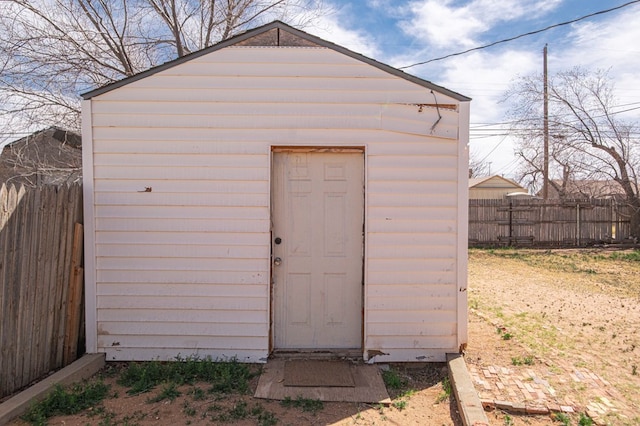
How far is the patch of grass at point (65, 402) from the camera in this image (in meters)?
3.22

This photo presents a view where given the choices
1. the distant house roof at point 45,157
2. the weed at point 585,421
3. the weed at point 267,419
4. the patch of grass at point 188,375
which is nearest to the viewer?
the weed at point 585,421

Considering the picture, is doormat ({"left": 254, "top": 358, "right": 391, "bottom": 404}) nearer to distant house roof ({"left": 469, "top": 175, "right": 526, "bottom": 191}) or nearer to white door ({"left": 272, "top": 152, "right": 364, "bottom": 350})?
white door ({"left": 272, "top": 152, "right": 364, "bottom": 350})

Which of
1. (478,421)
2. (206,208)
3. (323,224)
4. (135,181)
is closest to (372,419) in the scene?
(478,421)

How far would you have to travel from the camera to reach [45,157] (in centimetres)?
819

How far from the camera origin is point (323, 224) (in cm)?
446

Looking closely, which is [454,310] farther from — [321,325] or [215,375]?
[215,375]

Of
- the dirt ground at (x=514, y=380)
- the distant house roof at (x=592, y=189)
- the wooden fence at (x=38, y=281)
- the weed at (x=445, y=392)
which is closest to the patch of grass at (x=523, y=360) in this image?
the dirt ground at (x=514, y=380)

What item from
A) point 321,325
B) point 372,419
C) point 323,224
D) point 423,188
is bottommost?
point 372,419

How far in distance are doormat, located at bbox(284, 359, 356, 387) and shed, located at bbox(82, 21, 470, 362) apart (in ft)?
1.09

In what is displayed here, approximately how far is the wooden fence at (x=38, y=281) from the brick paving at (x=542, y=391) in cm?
391

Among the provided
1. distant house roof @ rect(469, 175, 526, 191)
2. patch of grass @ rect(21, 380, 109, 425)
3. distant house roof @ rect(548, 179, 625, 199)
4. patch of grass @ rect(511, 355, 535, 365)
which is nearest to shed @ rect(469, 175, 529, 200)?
distant house roof @ rect(469, 175, 526, 191)

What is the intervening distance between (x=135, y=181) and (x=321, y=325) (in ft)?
7.94

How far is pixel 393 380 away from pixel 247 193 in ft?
7.50

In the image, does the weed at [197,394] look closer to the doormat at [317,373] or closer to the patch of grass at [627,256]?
the doormat at [317,373]
